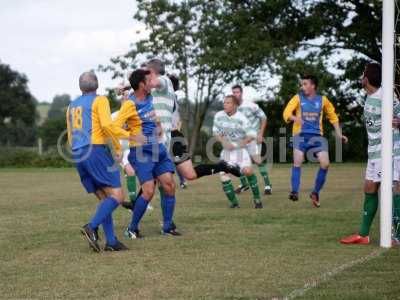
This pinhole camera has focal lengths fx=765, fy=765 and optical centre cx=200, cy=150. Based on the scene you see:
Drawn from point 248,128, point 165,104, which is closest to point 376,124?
point 165,104

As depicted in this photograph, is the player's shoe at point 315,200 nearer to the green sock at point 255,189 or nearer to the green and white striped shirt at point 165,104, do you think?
the green sock at point 255,189

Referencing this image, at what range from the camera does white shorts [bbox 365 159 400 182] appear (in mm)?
8422

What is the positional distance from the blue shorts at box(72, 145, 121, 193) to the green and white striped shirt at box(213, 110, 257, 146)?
20.0ft

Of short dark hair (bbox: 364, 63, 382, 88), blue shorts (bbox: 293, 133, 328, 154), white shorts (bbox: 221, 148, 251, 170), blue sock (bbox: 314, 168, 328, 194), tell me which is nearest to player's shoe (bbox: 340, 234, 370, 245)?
short dark hair (bbox: 364, 63, 382, 88)

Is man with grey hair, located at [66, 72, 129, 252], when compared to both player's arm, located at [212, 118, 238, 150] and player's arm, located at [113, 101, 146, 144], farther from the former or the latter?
player's arm, located at [212, 118, 238, 150]

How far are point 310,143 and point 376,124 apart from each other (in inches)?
212

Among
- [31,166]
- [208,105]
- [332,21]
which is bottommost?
[31,166]

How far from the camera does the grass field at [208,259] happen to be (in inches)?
238

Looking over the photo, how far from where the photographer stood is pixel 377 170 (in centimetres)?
842

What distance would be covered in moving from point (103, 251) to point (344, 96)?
31869mm

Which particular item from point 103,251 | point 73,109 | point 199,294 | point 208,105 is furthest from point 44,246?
point 208,105

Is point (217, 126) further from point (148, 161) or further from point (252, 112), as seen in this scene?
point (148, 161)

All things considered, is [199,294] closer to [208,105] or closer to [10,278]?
[10,278]

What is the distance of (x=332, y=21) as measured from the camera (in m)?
38.3
